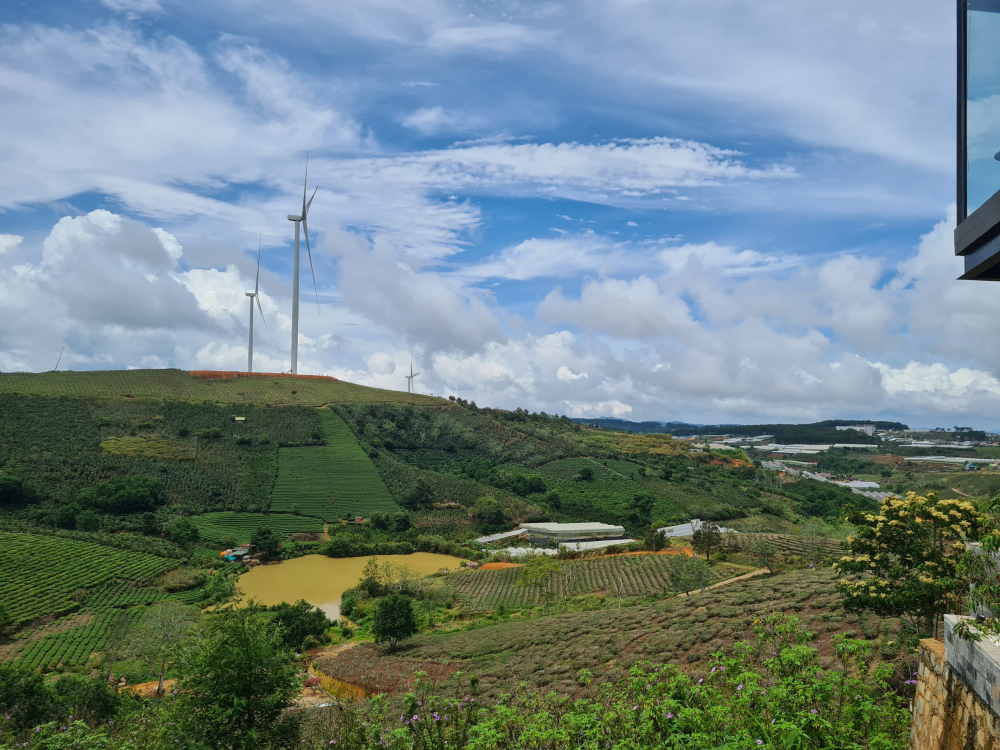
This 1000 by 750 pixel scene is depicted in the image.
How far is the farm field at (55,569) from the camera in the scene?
143 ft

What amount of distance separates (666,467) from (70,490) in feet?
297

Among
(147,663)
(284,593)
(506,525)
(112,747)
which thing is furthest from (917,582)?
(506,525)

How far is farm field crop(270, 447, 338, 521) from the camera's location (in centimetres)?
7775

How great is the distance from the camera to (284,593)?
187 ft

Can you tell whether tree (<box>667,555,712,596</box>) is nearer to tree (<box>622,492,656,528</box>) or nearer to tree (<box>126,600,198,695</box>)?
tree (<box>126,600,198,695</box>)

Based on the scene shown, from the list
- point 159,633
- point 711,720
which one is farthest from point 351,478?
point 711,720

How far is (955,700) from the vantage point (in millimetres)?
7367

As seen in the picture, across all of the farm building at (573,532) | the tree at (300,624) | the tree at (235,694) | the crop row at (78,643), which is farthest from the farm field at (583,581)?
the tree at (235,694)

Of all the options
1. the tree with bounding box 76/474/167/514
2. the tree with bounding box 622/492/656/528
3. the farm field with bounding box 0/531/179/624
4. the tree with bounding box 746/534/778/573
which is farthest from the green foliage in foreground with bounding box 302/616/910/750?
the tree with bounding box 622/492/656/528

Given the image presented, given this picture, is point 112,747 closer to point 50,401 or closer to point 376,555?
point 376,555

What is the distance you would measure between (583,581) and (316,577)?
2778cm

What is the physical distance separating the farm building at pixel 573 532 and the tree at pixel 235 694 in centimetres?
6613

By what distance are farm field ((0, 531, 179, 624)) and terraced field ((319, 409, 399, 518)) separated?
2602 cm

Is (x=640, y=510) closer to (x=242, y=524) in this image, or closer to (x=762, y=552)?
(x=762, y=552)
